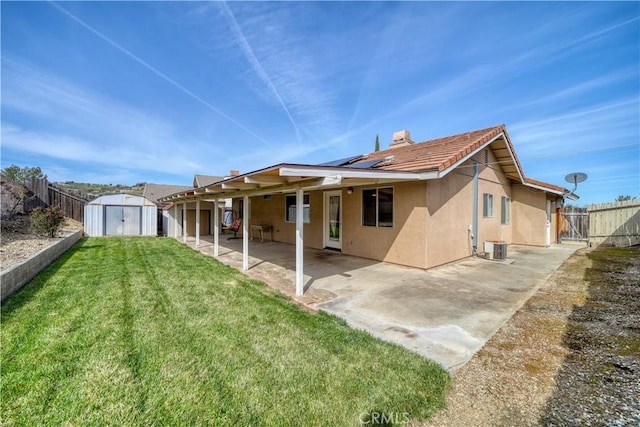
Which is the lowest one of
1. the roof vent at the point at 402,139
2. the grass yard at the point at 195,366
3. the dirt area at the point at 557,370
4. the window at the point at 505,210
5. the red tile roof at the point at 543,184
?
the dirt area at the point at 557,370

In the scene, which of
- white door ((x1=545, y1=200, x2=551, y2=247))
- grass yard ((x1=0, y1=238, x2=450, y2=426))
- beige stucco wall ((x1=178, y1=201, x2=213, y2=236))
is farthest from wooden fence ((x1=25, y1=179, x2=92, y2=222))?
white door ((x1=545, y1=200, x2=551, y2=247))

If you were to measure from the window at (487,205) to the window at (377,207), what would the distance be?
16.1 ft

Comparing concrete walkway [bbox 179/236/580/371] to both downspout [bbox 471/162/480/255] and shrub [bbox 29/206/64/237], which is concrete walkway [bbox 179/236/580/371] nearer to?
downspout [bbox 471/162/480/255]

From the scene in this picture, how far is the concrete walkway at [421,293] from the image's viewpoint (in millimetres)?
3787

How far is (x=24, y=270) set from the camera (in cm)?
577

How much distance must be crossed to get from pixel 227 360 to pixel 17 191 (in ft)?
52.5

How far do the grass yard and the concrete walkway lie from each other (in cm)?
44

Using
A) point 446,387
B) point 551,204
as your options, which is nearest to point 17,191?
point 446,387

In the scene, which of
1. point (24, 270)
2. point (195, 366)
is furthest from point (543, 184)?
point (24, 270)

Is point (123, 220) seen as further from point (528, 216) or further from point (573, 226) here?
point (573, 226)

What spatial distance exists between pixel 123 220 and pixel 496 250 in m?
20.4

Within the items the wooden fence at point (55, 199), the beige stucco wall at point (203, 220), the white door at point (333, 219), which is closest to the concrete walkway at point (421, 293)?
the white door at point (333, 219)

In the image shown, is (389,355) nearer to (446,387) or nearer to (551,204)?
(446,387)

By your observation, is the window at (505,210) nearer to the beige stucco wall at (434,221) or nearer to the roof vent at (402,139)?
the beige stucco wall at (434,221)
